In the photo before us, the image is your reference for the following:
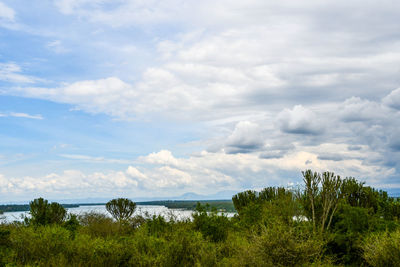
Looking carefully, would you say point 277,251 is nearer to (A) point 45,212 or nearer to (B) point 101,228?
(B) point 101,228

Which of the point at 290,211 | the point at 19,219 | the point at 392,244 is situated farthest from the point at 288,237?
the point at 19,219

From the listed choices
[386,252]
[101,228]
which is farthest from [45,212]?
[386,252]

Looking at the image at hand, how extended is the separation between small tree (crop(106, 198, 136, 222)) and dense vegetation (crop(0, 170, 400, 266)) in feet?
23.6

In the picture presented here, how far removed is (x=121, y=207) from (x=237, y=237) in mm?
18429

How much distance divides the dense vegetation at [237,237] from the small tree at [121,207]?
718cm

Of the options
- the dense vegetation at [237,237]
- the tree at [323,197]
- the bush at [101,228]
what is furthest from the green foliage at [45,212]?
the tree at [323,197]

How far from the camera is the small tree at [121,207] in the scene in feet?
99.0

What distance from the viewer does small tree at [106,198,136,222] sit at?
1188 inches

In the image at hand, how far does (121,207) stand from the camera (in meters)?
30.4

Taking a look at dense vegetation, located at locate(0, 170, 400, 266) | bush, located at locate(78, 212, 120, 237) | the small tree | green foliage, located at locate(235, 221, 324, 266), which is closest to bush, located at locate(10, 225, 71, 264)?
dense vegetation, located at locate(0, 170, 400, 266)

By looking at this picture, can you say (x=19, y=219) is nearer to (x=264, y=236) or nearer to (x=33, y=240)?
(x=33, y=240)

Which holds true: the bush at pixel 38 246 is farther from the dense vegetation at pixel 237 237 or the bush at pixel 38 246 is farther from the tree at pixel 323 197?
the tree at pixel 323 197

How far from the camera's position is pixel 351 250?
15.6m

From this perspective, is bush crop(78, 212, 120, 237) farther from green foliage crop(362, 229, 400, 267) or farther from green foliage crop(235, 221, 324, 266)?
green foliage crop(362, 229, 400, 267)
